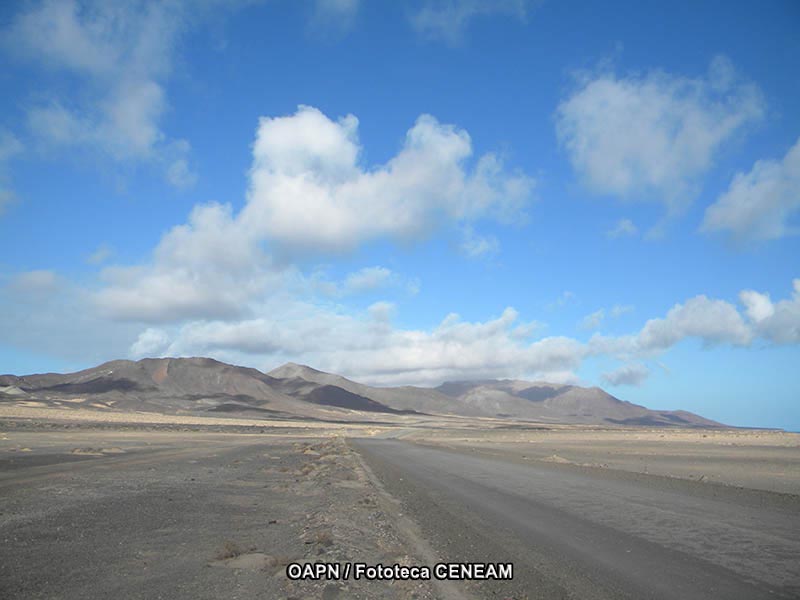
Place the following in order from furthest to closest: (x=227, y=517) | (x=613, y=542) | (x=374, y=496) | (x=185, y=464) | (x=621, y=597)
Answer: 1. (x=185, y=464)
2. (x=374, y=496)
3. (x=227, y=517)
4. (x=613, y=542)
5. (x=621, y=597)

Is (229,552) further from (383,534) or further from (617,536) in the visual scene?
(617,536)

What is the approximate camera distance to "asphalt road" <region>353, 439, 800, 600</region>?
8.51 meters

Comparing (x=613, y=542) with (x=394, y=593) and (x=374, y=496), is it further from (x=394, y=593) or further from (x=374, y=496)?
(x=374, y=496)

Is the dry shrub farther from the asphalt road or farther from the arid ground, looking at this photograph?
the asphalt road

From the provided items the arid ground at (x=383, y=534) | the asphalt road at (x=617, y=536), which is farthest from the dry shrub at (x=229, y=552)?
the asphalt road at (x=617, y=536)

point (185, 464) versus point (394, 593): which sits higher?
point (394, 593)

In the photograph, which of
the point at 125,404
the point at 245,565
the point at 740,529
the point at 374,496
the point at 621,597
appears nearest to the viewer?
the point at 621,597

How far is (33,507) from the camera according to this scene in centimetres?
1395

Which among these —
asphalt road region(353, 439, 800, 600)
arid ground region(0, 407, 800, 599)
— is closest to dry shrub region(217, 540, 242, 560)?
arid ground region(0, 407, 800, 599)

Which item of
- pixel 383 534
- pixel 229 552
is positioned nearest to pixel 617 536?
pixel 383 534

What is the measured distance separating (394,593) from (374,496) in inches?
407

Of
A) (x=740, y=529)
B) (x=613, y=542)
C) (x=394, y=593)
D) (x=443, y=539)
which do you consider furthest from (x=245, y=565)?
(x=740, y=529)

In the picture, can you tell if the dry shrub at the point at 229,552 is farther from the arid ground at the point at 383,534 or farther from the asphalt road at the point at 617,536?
the asphalt road at the point at 617,536

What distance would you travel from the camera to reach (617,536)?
12.4 m
